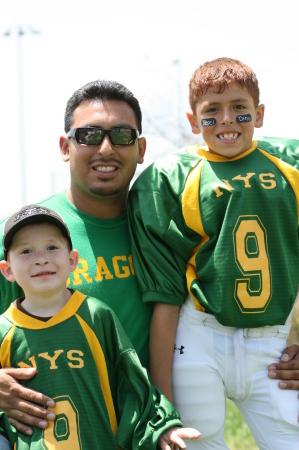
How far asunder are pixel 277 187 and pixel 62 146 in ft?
4.33

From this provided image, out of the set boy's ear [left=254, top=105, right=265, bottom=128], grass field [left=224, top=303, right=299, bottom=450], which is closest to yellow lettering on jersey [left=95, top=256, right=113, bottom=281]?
boy's ear [left=254, top=105, right=265, bottom=128]

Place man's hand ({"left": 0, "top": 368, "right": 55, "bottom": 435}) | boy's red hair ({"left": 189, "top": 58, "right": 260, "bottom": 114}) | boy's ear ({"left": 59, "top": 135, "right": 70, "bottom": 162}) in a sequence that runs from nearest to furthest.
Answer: man's hand ({"left": 0, "top": 368, "right": 55, "bottom": 435}) < boy's red hair ({"left": 189, "top": 58, "right": 260, "bottom": 114}) < boy's ear ({"left": 59, "top": 135, "right": 70, "bottom": 162})

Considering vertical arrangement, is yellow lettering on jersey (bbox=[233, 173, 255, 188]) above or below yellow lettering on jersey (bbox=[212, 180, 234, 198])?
above

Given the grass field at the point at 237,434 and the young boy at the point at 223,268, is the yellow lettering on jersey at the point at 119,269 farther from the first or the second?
the grass field at the point at 237,434

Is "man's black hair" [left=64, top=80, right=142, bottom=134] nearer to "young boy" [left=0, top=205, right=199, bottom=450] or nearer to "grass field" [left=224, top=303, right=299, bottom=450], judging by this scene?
"young boy" [left=0, top=205, right=199, bottom=450]

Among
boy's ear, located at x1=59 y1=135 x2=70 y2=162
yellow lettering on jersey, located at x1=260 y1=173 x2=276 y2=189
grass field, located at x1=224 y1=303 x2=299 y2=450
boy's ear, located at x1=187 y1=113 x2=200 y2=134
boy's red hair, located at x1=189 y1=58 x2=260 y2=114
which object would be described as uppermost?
boy's red hair, located at x1=189 y1=58 x2=260 y2=114

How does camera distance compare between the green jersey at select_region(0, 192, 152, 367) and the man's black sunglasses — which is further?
the man's black sunglasses

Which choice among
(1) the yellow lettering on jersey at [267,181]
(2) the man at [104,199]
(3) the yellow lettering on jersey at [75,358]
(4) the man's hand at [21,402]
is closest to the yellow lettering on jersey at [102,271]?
(2) the man at [104,199]

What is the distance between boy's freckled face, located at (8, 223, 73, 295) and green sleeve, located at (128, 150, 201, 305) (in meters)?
0.46

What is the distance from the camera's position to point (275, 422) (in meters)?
3.17

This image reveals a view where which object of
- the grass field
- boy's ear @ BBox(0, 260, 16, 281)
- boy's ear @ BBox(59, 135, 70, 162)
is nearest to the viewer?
boy's ear @ BBox(0, 260, 16, 281)

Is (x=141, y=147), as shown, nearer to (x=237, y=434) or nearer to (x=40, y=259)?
(x=40, y=259)

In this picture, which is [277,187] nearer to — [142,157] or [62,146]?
[142,157]

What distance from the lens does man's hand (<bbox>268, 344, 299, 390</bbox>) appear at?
125 inches
